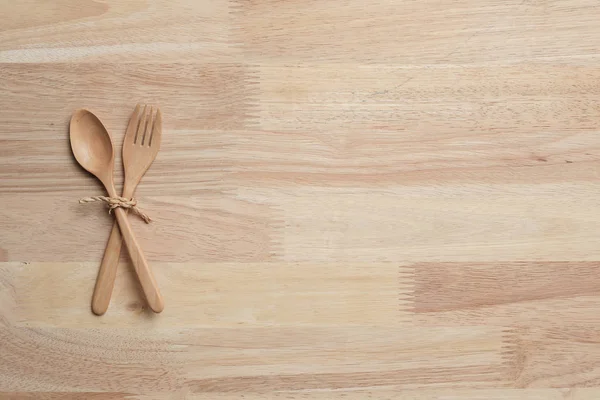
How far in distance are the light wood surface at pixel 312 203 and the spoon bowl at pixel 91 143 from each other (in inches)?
0.6

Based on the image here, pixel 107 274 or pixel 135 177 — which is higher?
pixel 135 177

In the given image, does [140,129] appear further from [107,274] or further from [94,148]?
[107,274]

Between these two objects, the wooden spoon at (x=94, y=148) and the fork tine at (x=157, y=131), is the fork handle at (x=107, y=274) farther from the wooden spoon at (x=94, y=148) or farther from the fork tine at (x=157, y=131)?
the fork tine at (x=157, y=131)

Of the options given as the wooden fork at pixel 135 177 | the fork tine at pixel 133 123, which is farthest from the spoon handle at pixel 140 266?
the fork tine at pixel 133 123

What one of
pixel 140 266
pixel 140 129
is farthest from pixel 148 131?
pixel 140 266

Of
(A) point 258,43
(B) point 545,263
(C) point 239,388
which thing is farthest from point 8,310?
(B) point 545,263

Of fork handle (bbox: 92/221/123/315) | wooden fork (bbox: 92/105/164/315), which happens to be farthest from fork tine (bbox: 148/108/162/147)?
fork handle (bbox: 92/221/123/315)

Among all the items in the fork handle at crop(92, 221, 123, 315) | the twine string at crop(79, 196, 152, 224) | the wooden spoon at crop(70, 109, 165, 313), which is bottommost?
the fork handle at crop(92, 221, 123, 315)

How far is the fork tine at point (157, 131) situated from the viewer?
31.8 inches

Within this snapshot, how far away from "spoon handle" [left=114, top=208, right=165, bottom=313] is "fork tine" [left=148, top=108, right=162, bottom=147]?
10 centimetres

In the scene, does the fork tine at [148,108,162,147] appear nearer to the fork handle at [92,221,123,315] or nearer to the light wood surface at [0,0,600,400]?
the light wood surface at [0,0,600,400]

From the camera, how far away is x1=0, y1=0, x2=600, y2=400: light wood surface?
2.66 feet

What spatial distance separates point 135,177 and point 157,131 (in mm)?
67

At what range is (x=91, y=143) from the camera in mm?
809
